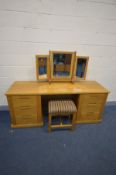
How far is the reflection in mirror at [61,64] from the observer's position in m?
1.84

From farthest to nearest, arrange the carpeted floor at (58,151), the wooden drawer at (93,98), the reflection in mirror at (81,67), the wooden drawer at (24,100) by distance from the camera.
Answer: the reflection in mirror at (81,67) → the wooden drawer at (93,98) → the wooden drawer at (24,100) → the carpeted floor at (58,151)

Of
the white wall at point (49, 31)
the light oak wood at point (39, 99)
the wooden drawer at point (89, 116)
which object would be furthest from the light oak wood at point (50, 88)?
the wooden drawer at point (89, 116)

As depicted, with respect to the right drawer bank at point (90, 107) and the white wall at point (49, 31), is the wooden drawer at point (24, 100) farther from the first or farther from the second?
the right drawer bank at point (90, 107)

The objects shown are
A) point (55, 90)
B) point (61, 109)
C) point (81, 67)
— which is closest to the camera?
point (61, 109)

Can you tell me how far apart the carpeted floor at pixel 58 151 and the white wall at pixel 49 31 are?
3.12 ft

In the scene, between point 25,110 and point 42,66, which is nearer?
point 25,110

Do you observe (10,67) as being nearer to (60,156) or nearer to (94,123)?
(60,156)

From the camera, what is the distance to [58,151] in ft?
5.02

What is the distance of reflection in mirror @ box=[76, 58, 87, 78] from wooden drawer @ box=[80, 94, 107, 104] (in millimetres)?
426

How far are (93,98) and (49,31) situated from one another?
130cm

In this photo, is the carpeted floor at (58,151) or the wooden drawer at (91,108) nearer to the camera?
the carpeted floor at (58,151)

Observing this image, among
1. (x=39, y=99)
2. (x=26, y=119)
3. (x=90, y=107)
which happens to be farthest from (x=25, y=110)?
(x=90, y=107)

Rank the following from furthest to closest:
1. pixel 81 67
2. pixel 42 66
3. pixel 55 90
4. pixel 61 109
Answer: pixel 81 67 < pixel 42 66 < pixel 55 90 < pixel 61 109

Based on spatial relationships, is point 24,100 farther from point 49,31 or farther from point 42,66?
point 49,31
